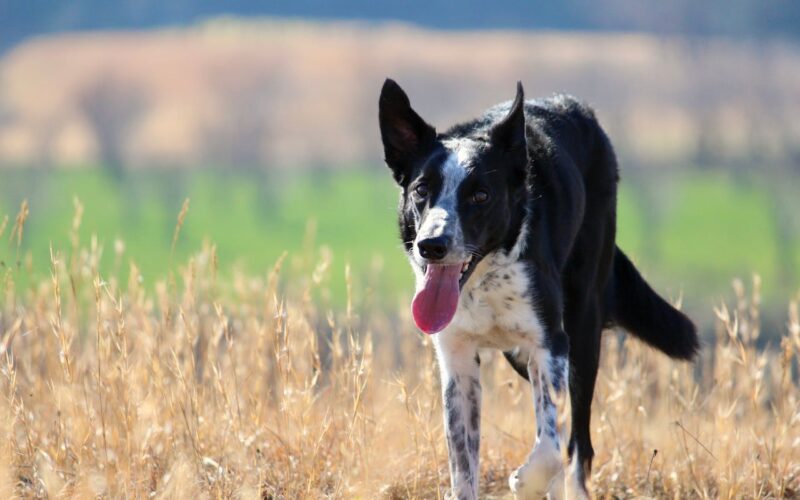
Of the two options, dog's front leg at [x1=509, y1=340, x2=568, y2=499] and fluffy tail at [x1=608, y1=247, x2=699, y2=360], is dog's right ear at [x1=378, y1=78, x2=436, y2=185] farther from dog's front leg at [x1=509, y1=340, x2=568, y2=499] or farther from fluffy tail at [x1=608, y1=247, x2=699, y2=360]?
fluffy tail at [x1=608, y1=247, x2=699, y2=360]

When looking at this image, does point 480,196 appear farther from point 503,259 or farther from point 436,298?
point 436,298

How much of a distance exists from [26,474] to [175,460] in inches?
22.4

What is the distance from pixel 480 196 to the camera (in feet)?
12.8

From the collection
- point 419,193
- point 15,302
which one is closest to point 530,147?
point 419,193

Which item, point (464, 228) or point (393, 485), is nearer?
point (464, 228)

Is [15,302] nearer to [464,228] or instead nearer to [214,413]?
[214,413]

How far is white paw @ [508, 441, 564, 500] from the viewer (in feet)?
12.5

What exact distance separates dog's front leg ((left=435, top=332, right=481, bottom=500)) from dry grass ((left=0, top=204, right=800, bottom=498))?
0.11 m

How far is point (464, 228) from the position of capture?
380 centimetres

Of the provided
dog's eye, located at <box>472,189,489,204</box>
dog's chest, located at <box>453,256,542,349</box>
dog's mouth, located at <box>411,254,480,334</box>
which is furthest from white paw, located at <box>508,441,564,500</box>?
dog's eye, located at <box>472,189,489,204</box>

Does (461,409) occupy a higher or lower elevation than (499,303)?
lower

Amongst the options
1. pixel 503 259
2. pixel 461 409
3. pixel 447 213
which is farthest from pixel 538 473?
pixel 447 213

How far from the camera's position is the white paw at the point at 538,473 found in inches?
150

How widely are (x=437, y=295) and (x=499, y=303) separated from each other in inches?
12.9
